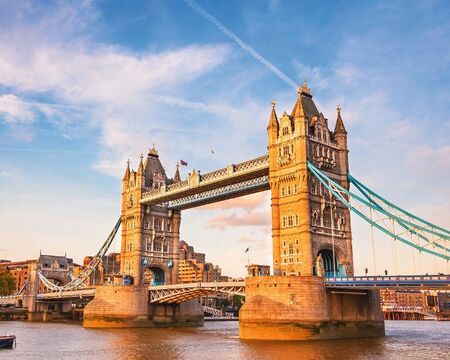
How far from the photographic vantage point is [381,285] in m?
46.2

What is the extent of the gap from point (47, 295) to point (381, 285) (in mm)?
72610

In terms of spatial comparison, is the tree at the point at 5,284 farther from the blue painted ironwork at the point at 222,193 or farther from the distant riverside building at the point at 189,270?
the blue painted ironwork at the point at 222,193

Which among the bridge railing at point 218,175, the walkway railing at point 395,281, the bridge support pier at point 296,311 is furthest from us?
the bridge railing at point 218,175

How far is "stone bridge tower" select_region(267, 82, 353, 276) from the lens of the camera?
2154 inches

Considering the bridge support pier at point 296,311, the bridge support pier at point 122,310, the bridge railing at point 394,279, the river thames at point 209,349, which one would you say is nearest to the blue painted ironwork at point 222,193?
the bridge support pier at point 122,310

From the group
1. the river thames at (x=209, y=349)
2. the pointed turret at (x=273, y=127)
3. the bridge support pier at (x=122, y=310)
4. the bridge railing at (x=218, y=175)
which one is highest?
the pointed turret at (x=273, y=127)

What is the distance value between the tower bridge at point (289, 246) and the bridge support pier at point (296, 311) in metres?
0.09

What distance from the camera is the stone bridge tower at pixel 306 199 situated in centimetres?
5472

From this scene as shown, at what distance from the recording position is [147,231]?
265ft

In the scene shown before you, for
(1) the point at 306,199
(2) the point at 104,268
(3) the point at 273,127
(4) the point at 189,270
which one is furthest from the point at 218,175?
(2) the point at 104,268

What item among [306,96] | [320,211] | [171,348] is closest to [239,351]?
[171,348]

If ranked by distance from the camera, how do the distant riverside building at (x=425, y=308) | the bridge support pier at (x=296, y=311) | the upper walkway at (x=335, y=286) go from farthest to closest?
the distant riverside building at (x=425, y=308) → the bridge support pier at (x=296, y=311) → the upper walkway at (x=335, y=286)

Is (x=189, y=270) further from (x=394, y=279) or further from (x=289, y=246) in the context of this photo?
(x=394, y=279)

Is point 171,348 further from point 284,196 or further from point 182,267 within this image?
point 182,267
